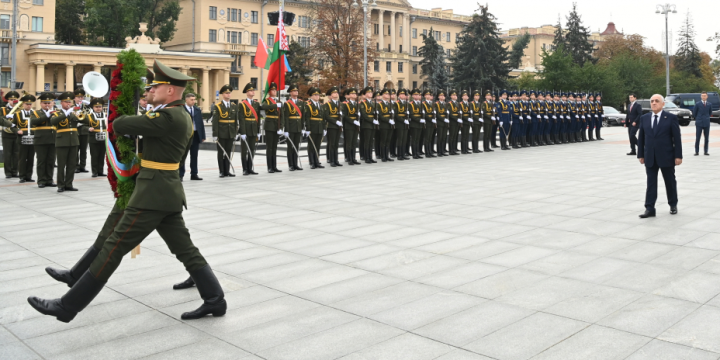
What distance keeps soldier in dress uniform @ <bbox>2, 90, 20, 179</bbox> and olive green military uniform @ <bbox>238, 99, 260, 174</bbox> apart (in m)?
5.01

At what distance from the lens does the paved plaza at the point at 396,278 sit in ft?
15.1

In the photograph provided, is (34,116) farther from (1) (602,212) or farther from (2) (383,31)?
(2) (383,31)

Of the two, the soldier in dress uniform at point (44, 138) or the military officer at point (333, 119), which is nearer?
the soldier in dress uniform at point (44, 138)

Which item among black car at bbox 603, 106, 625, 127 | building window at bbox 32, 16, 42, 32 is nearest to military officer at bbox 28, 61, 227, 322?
black car at bbox 603, 106, 625, 127

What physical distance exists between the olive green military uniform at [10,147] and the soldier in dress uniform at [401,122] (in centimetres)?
1024

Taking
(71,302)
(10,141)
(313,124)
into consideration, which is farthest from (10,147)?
(71,302)

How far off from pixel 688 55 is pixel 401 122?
87136mm

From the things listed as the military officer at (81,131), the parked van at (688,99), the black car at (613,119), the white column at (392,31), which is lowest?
the military officer at (81,131)

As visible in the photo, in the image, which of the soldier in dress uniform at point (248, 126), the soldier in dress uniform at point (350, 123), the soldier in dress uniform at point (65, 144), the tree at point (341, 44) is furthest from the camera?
the tree at point (341, 44)

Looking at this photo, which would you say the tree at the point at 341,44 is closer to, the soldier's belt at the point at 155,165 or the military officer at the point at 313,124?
the military officer at the point at 313,124

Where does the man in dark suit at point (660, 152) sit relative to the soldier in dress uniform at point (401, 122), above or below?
below

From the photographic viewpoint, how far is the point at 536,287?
5.95m

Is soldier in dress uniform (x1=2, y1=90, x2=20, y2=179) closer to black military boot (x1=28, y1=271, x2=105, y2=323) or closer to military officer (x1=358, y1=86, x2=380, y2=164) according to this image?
military officer (x1=358, y1=86, x2=380, y2=164)

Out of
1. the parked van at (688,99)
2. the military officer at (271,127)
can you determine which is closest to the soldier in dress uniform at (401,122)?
the military officer at (271,127)
